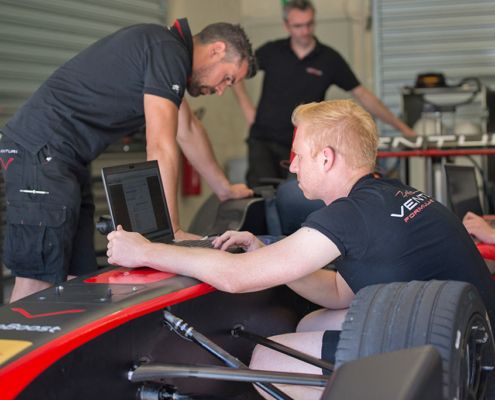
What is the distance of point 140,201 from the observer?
2240 mm

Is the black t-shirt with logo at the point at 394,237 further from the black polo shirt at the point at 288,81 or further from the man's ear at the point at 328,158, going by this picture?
the black polo shirt at the point at 288,81

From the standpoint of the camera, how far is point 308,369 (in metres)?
2.08

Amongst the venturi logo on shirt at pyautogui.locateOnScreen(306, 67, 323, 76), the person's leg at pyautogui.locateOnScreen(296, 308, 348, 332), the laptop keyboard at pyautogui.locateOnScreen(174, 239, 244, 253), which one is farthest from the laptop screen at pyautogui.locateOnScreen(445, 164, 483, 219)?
the venturi logo on shirt at pyautogui.locateOnScreen(306, 67, 323, 76)

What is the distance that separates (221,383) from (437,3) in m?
5.91

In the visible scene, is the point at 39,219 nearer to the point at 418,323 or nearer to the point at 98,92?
the point at 98,92

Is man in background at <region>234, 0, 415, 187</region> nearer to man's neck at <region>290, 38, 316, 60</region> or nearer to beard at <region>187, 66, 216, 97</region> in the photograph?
man's neck at <region>290, 38, 316, 60</region>

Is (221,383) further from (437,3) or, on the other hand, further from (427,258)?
(437,3)

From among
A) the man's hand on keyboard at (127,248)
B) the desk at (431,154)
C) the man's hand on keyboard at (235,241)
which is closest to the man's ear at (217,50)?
the man's hand on keyboard at (235,241)

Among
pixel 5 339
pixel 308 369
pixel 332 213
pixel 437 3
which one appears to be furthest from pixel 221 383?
pixel 437 3

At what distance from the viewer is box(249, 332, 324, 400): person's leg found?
2082mm

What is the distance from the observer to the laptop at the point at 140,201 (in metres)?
2.16

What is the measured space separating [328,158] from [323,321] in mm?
555

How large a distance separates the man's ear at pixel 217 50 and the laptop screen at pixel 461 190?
1.02 m

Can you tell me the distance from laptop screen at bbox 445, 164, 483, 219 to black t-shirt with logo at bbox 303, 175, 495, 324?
133 centimetres
